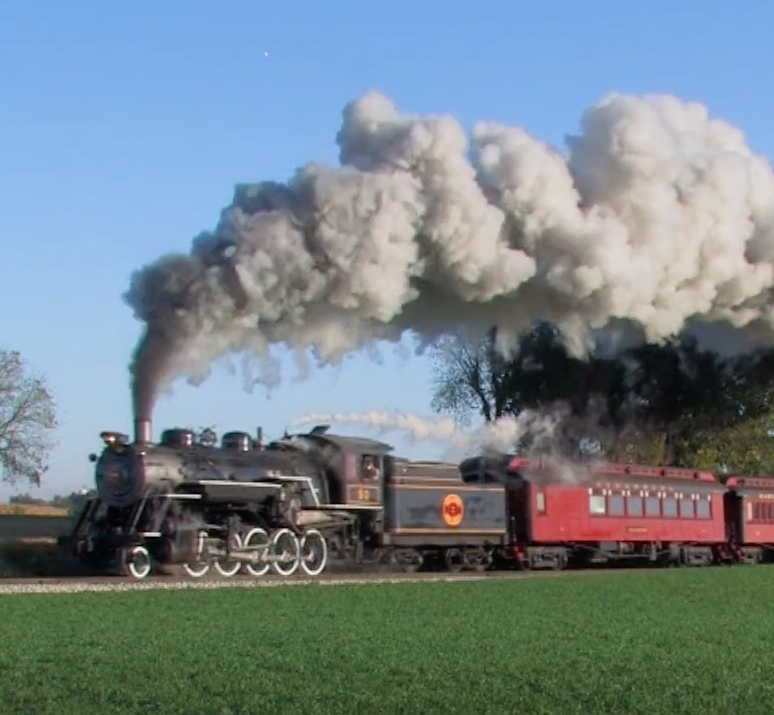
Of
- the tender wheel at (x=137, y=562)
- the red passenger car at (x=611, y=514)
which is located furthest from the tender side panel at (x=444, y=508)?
the tender wheel at (x=137, y=562)

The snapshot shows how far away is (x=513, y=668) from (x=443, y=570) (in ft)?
63.8

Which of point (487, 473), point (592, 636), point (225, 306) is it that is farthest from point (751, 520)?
point (592, 636)

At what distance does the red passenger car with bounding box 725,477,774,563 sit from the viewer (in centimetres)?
3984

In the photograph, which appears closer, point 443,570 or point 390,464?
point 390,464

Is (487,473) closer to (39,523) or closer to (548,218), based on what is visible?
(548,218)

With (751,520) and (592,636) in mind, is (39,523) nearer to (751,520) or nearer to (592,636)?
(751,520)

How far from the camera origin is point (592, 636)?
15.2 m

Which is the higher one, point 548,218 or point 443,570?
point 548,218

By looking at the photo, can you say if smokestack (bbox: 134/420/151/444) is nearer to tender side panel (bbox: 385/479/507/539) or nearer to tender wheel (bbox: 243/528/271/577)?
tender wheel (bbox: 243/528/271/577)

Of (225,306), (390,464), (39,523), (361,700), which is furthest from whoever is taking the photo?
(39,523)

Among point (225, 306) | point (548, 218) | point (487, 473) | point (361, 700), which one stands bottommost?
point (361, 700)

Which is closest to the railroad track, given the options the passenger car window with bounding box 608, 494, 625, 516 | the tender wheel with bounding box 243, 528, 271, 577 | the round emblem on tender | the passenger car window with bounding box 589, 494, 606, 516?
the tender wheel with bounding box 243, 528, 271, 577

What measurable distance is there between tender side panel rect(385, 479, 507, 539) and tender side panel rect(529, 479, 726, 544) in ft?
4.46

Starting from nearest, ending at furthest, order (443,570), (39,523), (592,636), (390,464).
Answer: (592,636), (390,464), (443,570), (39,523)
